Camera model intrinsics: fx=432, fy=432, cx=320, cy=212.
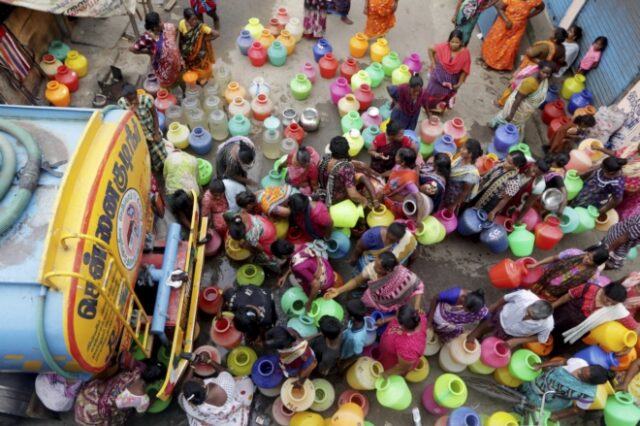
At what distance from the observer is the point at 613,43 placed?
6.95 metres

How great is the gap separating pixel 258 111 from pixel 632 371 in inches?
215

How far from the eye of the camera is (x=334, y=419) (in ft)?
11.8

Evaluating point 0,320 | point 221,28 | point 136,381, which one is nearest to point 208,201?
point 136,381

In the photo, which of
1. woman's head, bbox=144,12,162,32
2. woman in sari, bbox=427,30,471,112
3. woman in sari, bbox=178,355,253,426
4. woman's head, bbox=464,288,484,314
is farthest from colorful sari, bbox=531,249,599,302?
woman's head, bbox=144,12,162,32

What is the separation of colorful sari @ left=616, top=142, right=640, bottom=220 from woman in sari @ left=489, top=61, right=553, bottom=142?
1283 millimetres

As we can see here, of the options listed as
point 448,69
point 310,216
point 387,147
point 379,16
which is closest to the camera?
point 310,216

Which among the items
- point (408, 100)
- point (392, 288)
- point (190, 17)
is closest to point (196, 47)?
point (190, 17)

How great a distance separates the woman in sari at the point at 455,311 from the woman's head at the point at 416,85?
2.73 m

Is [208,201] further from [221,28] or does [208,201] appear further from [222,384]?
[221,28]

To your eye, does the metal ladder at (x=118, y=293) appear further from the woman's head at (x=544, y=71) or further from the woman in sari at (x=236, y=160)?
the woman's head at (x=544, y=71)

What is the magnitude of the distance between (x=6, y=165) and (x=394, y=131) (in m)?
3.74

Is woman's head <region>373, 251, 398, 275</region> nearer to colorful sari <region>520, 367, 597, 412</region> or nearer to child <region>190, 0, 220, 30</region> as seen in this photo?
colorful sari <region>520, 367, 597, 412</region>

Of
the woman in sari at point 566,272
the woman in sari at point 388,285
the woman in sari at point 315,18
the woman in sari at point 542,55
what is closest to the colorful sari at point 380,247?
the woman in sari at point 388,285

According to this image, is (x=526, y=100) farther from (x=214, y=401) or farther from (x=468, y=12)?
(x=214, y=401)
